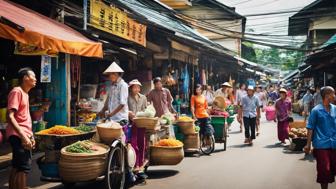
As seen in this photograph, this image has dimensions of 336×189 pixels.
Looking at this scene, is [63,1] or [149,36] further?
[149,36]

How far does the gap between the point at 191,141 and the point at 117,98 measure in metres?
3.84

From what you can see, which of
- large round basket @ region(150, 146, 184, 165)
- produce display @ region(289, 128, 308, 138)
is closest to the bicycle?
produce display @ region(289, 128, 308, 138)

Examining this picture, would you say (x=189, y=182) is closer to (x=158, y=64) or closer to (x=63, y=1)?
(x=63, y=1)

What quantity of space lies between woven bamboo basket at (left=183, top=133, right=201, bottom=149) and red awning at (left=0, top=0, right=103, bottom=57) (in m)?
3.20

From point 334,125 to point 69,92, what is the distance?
271 inches

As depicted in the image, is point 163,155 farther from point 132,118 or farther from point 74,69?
point 74,69

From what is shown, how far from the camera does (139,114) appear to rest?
24.5ft

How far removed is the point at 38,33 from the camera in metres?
6.99

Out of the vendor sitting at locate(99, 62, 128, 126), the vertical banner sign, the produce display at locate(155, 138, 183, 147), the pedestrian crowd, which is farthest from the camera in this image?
the vertical banner sign

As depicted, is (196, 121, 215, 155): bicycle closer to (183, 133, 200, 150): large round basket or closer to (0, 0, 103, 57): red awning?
(183, 133, 200, 150): large round basket

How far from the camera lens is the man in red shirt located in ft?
17.8

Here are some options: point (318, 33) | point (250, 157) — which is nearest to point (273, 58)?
point (318, 33)

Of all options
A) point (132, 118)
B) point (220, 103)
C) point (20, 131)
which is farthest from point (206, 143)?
point (20, 131)

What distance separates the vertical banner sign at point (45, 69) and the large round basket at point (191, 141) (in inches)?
151
